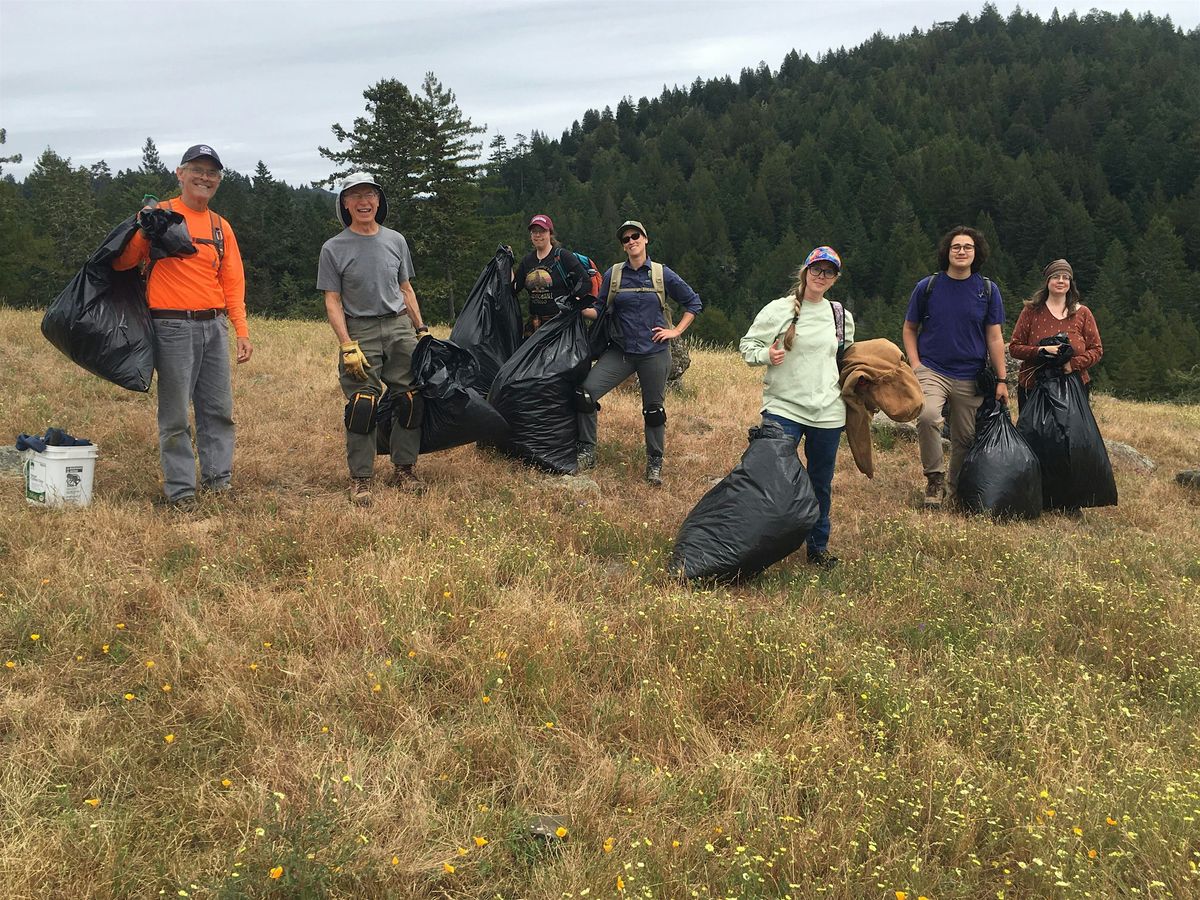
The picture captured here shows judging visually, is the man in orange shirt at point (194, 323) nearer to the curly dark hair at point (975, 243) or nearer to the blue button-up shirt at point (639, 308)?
the blue button-up shirt at point (639, 308)

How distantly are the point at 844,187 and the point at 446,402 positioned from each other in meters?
91.6

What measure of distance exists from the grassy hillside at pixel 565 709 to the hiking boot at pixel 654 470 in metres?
0.89

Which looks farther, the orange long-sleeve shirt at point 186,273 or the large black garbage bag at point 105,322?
the orange long-sleeve shirt at point 186,273

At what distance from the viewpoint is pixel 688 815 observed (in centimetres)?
210

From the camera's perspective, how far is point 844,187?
8769cm

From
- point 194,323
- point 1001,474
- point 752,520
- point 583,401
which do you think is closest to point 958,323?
point 1001,474

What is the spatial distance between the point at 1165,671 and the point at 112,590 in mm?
3825

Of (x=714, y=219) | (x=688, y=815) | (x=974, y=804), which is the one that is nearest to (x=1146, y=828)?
(x=974, y=804)

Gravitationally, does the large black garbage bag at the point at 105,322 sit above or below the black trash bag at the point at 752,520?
above

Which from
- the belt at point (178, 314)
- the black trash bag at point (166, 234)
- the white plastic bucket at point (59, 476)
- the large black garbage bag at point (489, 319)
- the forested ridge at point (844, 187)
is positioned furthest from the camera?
the forested ridge at point (844, 187)

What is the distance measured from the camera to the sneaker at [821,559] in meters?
4.11

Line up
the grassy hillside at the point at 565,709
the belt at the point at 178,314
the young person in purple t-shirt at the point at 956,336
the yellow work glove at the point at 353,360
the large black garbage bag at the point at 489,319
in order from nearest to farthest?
the grassy hillside at the point at 565,709
the belt at the point at 178,314
the yellow work glove at the point at 353,360
the young person in purple t-shirt at the point at 956,336
the large black garbage bag at the point at 489,319

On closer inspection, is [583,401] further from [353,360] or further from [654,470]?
[353,360]

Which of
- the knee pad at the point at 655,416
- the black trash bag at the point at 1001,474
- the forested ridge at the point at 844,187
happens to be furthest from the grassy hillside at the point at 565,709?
the forested ridge at the point at 844,187
